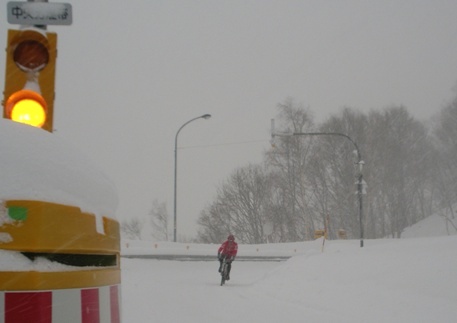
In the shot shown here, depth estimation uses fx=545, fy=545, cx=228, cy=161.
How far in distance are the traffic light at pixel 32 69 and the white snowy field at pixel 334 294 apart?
19.5ft

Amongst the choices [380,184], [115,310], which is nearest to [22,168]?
[115,310]

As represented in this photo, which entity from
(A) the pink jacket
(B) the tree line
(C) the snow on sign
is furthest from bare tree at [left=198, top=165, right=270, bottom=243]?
(C) the snow on sign

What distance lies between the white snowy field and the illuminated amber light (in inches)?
239

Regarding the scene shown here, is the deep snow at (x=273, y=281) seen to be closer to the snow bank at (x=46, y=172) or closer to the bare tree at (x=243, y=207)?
the snow bank at (x=46, y=172)

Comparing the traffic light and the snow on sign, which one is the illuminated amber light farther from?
the snow on sign

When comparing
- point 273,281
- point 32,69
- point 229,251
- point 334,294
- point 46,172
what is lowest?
point 273,281

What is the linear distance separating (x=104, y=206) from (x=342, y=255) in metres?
14.1

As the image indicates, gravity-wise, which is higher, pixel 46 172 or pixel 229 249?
pixel 46 172

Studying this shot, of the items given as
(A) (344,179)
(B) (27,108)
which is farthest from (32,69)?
(A) (344,179)

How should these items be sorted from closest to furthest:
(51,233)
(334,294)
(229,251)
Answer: (51,233) → (334,294) → (229,251)

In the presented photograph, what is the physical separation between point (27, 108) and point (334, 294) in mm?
9502

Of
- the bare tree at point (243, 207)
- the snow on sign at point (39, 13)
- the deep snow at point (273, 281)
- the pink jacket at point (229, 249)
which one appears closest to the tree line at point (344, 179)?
the bare tree at point (243, 207)

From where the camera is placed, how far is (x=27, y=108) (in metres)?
2.66

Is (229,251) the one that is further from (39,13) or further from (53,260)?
(53,260)
